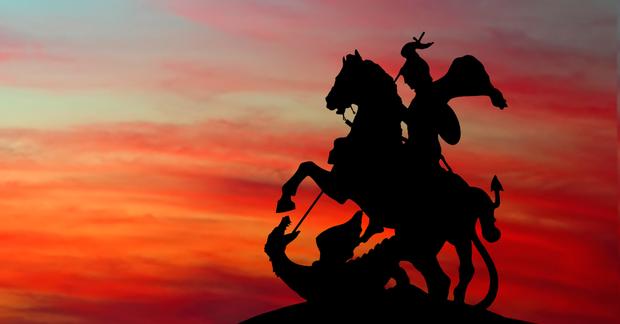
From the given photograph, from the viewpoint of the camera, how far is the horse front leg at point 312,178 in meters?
20.5

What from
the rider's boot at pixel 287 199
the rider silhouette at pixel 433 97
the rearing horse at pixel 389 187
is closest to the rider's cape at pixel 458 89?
the rider silhouette at pixel 433 97

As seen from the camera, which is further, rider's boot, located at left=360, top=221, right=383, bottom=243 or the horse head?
rider's boot, located at left=360, top=221, right=383, bottom=243

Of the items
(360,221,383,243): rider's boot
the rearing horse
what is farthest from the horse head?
(360,221,383,243): rider's boot

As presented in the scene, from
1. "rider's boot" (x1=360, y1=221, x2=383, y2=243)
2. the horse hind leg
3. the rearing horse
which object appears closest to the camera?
the rearing horse

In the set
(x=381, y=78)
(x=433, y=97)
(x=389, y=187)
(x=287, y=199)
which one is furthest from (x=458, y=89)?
(x=287, y=199)

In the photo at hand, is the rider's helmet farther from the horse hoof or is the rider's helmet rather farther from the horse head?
→ the horse hoof

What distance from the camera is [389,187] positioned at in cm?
2061

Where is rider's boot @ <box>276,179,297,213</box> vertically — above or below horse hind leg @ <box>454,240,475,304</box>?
above

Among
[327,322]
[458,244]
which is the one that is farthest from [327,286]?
[458,244]

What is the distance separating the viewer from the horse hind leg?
2066 centimetres

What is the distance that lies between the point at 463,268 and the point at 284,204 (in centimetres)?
242

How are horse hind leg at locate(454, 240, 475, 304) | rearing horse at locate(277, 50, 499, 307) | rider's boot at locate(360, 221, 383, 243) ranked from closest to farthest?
1. rearing horse at locate(277, 50, 499, 307)
2. horse hind leg at locate(454, 240, 475, 304)
3. rider's boot at locate(360, 221, 383, 243)

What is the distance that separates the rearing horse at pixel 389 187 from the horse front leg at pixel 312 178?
0.04ft

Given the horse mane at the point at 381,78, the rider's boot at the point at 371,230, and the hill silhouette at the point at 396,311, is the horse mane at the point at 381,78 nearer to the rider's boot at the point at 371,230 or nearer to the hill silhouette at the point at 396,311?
the rider's boot at the point at 371,230
